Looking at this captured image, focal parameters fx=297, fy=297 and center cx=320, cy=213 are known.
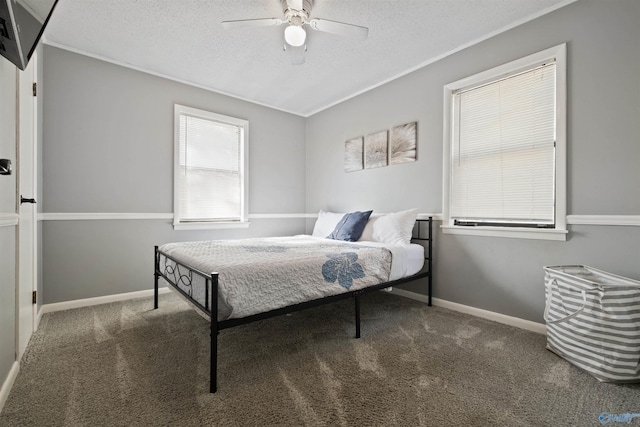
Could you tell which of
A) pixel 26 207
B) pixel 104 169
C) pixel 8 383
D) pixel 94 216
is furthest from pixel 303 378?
pixel 104 169

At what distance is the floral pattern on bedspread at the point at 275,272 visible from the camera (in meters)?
1.72

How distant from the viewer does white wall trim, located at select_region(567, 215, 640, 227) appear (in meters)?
1.98

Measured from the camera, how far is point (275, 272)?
188 cm

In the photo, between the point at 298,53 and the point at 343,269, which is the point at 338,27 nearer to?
the point at 298,53

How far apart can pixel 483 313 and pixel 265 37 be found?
10.6 ft

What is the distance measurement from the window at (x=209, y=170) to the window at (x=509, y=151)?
2649 mm

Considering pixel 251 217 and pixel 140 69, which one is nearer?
pixel 140 69

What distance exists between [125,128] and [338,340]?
308cm

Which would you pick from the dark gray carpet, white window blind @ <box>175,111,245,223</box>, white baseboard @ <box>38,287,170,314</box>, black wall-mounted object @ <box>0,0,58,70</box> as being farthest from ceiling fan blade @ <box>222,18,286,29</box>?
white baseboard @ <box>38,287,170,314</box>

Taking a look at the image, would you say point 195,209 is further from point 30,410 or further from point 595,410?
point 595,410

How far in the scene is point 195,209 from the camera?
12.3 feet

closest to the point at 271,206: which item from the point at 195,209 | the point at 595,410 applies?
the point at 195,209

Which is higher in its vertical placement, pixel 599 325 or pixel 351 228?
pixel 351 228

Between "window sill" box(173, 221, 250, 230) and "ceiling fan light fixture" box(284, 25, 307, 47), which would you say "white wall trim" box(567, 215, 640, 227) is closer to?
"ceiling fan light fixture" box(284, 25, 307, 47)
